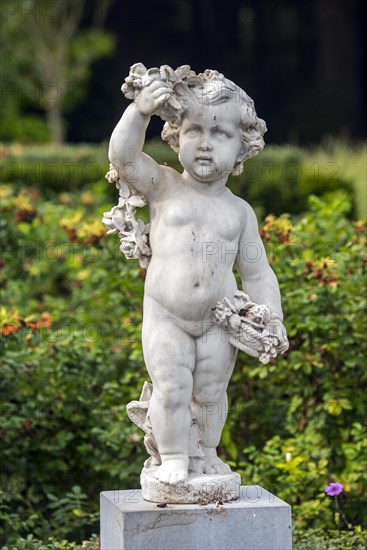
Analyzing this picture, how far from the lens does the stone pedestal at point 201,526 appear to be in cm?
441

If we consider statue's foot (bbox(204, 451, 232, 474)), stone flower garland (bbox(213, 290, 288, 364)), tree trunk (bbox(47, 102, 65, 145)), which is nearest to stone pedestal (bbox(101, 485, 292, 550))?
statue's foot (bbox(204, 451, 232, 474))

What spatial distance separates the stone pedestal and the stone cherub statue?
0.09m

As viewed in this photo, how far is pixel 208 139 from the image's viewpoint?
15.0ft

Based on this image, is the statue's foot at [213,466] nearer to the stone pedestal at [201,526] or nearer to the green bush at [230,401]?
the stone pedestal at [201,526]

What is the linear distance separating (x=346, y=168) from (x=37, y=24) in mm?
11417

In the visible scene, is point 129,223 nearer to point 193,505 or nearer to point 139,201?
point 139,201

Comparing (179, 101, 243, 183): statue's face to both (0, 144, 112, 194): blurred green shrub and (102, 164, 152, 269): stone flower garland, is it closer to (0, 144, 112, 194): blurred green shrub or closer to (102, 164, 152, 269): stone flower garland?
(102, 164, 152, 269): stone flower garland

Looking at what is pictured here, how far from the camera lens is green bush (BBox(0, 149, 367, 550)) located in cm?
611

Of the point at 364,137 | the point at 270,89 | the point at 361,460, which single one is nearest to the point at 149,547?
the point at 361,460

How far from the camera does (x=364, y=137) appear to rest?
25047 millimetres

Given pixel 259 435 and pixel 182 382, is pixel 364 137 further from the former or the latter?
pixel 182 382

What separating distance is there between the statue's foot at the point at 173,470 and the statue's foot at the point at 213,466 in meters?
0.12

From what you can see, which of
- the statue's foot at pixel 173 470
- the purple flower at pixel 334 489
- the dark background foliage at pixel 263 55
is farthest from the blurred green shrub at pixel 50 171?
the dark background foliage at pixel 263 55

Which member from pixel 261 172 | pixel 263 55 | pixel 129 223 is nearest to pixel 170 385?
pixel 129 223
